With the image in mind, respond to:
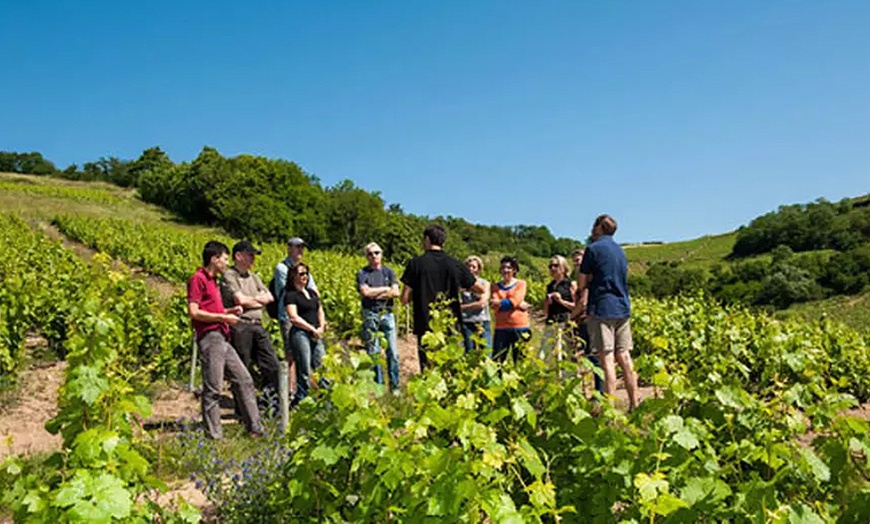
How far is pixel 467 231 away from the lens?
310ft

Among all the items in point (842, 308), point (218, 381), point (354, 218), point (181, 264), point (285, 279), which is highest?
point (354, 218)

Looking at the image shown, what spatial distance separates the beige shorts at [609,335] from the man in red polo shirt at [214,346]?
113 inches

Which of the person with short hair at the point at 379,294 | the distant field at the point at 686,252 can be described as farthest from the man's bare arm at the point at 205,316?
the distant field at the point at 686,252

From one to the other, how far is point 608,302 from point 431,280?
1.57m

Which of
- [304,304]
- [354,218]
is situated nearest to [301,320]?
[304,304]

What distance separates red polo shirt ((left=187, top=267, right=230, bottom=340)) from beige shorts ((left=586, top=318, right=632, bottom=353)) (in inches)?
120

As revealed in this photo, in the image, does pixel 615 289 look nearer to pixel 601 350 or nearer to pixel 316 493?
pixel 601 350

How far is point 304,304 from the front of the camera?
5508mm

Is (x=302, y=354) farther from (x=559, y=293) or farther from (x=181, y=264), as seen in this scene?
(x=181, y=264)

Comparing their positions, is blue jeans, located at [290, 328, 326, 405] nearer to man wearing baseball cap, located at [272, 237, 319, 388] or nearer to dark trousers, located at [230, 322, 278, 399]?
Result: man wearing baseball cap, located at [272, 237, 319, 388]

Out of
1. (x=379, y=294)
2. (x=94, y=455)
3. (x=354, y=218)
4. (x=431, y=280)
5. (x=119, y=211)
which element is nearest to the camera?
(x=94, y=455)

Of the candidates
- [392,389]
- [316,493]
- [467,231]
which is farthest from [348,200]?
[316,493]

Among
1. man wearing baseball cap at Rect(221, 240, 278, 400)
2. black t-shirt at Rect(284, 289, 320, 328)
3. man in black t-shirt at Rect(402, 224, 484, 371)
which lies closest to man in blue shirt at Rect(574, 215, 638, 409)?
man in black t-shirt at Rect(402, 224, 484, 371)

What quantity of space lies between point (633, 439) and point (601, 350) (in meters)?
2.46
